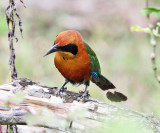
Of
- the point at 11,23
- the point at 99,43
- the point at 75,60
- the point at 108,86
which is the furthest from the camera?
the point at 99,43

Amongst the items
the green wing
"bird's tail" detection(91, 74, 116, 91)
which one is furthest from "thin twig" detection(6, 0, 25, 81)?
"bird's tail" detection(91, 74, 116, 91)

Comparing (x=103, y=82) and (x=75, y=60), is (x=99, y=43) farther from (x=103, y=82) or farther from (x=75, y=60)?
(x=75, y=60)

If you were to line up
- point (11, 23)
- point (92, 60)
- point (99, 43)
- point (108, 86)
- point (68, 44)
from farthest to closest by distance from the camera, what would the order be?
point (99, 43) → point (108, 86) → point (92, 60) → point (68, 44) → point (11, 23)

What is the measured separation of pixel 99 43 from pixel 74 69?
3.77 metres

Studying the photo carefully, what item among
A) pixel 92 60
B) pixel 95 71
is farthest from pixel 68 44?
pixel 95 71

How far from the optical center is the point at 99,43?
7891mm

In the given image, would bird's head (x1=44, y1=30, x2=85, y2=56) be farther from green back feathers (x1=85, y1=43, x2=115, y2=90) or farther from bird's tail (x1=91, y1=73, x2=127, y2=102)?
bird's tail (x1=91, y1=73, x2=127, y2=102)

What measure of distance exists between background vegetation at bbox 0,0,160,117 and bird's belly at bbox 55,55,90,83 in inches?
55.1

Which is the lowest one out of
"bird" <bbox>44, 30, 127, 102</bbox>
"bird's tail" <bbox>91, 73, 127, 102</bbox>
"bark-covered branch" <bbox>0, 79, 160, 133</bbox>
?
"bark-covered branch" <bbox>0, 79, 160, 133</bbox>

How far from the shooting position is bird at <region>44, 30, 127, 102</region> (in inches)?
152

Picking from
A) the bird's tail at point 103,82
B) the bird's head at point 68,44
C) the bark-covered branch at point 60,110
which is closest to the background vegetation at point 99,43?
the bird's tail at point 103,82

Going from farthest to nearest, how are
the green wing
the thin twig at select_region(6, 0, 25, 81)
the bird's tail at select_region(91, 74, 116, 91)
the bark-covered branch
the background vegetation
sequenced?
the background vegetation → the bird's tail at select_region(91, 74, 116, 91) → the green wing → the thin twig at select_region(6, 0, 25, 81) → the bark-covered branch

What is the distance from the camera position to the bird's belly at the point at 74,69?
4145 millimetres

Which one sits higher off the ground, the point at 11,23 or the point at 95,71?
the point at 11,23
